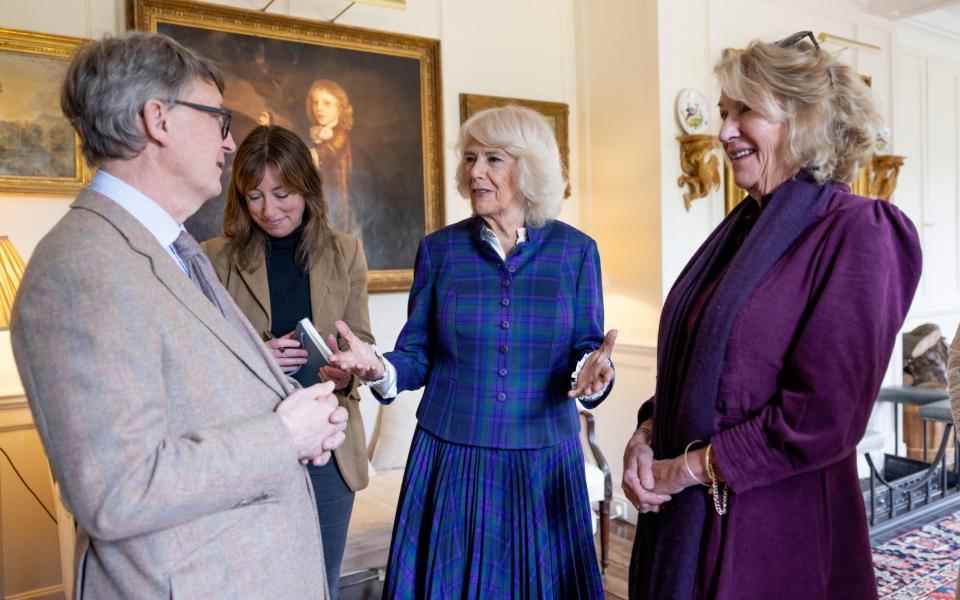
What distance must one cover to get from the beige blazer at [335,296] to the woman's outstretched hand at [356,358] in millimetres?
312

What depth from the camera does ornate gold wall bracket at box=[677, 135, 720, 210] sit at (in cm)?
411

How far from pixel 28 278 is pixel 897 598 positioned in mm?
3715

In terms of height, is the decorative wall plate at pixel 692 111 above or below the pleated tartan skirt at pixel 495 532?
above

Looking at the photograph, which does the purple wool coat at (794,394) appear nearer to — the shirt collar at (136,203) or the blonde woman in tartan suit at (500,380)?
the blonde woman in tartan suit at (500,380)

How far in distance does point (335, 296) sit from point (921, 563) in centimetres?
342

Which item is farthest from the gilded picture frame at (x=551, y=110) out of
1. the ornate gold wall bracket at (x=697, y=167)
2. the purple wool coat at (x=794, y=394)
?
the purple wool coat at (x=794, y=394)

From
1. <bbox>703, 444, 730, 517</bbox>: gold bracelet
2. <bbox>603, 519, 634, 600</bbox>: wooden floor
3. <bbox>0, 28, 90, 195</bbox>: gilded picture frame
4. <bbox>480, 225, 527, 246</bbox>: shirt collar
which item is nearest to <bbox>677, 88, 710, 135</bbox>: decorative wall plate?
<bbox>603, 519, 634, 600</bbox>: wooden floor

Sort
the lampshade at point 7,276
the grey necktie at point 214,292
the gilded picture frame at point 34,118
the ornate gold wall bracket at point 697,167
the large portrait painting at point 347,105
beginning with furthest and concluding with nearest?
the ornate gold wall bracket at point 697,167, the large portrait painting at point 347,105, the gilded picture frame at point 34,118, the lampshade at point 7,276, the grey necktie at point 214,292

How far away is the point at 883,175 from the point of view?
5336mm

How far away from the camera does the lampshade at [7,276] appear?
8.30ft

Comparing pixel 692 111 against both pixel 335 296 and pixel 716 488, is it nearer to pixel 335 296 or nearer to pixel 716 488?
pixel 335 296

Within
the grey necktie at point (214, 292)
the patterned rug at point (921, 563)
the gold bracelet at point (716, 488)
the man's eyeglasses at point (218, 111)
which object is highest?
the man's eyeglasses at point (218, 111)

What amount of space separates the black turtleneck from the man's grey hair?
1.00 m

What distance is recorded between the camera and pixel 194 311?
41.9 inches
